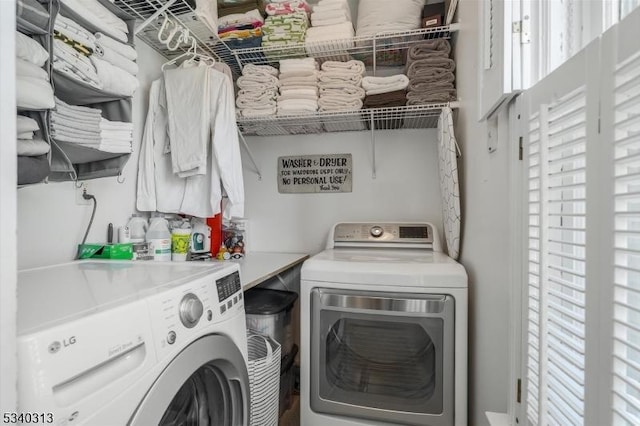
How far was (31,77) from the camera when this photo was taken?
0.79m

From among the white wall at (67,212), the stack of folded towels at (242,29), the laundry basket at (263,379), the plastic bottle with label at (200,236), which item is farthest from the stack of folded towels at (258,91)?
the laundry basket at (263,379)

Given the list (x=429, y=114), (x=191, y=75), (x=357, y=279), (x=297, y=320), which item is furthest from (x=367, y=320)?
(x=191, y=75)

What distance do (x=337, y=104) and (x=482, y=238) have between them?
1073mm

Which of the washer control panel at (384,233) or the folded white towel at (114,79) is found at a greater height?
the folded white towel at (114,79)

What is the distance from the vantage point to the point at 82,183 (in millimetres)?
1396

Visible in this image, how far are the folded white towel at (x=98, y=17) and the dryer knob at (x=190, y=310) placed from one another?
97 cm

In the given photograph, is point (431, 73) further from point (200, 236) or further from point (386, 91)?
point (200, 236)

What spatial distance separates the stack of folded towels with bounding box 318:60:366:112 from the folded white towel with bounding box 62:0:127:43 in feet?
3.37

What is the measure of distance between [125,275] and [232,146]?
3.11 ft

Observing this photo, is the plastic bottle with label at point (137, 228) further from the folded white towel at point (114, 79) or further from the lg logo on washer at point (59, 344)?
the lg logo on washer at point (59, 344)

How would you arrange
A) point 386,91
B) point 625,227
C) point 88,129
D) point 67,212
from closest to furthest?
point 625,227
point 88,129
point 67,212
point 386,91

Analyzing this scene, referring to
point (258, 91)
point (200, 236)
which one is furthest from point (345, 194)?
point (200, 236)

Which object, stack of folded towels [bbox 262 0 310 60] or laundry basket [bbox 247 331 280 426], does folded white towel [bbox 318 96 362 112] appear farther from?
laundry basket [bbox 247 331 280 426]

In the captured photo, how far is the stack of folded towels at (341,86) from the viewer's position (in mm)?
1861
